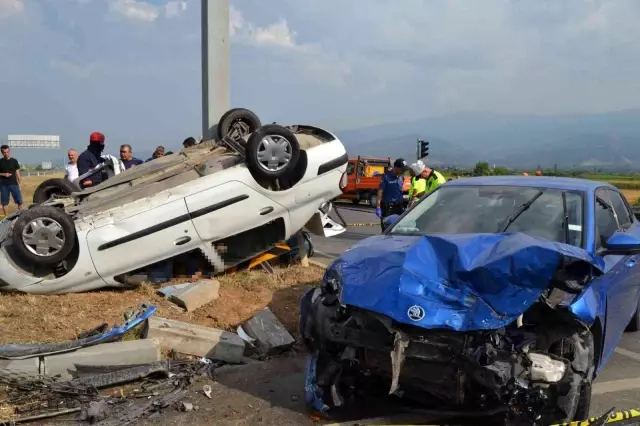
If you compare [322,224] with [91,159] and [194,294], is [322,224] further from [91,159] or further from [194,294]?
[91,159]

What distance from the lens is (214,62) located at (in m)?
8.62

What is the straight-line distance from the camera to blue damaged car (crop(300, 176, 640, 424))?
316cm

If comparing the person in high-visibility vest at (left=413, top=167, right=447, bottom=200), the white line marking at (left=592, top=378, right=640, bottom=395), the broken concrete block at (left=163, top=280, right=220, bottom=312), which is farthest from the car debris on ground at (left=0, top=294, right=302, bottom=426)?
the person in high-visibility vest at (left=413, top=167, right=447, bottom=200)

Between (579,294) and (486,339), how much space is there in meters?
0.68

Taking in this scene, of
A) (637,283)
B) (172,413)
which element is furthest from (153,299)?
(637,283)

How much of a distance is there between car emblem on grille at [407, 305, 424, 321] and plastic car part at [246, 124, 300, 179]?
3.66m

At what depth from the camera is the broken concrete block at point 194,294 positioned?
6.00m

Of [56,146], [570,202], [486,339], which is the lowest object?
[56,146]

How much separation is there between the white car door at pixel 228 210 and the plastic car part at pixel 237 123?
1.65 m

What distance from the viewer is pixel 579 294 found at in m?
3.38

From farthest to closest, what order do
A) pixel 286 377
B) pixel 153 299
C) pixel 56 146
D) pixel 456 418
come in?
pixel 56 146 < pixel 153 299 < pixel 286 377 < pixel 456 418

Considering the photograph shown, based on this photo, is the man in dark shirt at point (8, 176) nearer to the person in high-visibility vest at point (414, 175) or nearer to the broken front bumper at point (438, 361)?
the person in high-visibility vest at point (414, 175)

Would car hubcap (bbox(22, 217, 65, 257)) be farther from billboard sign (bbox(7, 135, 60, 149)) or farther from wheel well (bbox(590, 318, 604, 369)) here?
billboard sign (bbox(7, 135, 60, 149))

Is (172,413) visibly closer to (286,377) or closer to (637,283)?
(286,377)
